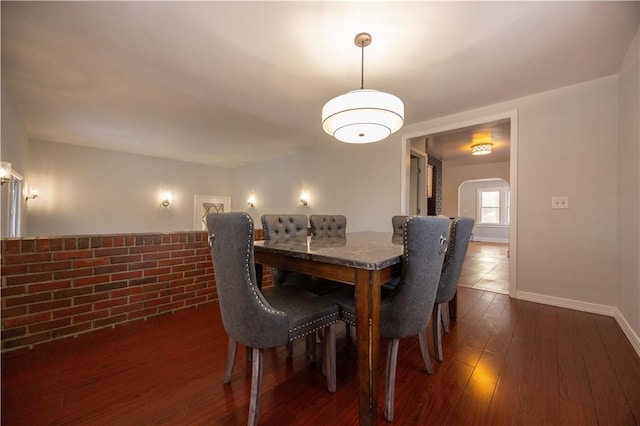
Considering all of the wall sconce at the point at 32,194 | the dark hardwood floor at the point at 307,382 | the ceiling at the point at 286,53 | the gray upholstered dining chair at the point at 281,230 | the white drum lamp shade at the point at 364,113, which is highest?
the ceiling at the point at 286,53

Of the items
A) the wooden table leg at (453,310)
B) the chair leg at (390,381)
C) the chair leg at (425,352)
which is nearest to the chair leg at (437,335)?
the chair leg at (425,352)

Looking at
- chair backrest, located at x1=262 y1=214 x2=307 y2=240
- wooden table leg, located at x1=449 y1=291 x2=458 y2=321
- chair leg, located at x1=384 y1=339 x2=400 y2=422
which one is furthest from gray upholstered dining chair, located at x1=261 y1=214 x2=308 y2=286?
wooden table leg, located at x1=449 y1=291 x2=458 y2=321

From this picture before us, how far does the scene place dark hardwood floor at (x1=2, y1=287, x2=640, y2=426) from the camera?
1175 mm

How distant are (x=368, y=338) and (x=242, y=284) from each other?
600mm

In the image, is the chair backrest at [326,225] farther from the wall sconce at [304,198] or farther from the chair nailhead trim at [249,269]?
the wall sconce at [304,198]

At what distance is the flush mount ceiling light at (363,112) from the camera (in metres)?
1.62

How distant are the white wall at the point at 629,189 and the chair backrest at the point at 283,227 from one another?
99.8 inches

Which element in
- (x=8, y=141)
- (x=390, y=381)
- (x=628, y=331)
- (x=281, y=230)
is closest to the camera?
(x=390, y=381)

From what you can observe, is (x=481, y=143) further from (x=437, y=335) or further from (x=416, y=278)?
(x=416, y=278)

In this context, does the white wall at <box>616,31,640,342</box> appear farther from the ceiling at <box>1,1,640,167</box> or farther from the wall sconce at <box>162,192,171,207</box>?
the wall sconce at <box>162,192,171,207</box>

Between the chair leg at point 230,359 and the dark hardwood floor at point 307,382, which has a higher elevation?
Result: the chair leg at point 230,359

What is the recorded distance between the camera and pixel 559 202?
258 centimetres

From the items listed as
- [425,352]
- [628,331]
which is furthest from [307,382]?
[628,331]

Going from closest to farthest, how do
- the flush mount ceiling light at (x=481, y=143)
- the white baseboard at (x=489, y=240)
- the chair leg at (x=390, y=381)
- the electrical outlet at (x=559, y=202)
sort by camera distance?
1. the chair leg at (x=390, y=381)
2. the electrical outlet at (x=559, y=202)
3. the flush mount ceiling light at (x=481, y=143)
4. the white baseboard at (x=489, y=240)
